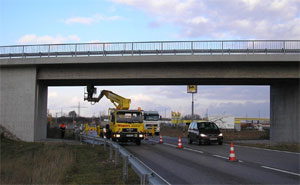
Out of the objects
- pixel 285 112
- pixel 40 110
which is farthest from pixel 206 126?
pixel 40 110

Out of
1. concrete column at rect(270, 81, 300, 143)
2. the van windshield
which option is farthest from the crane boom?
concrete column at rect(270, 81, 300, 143)

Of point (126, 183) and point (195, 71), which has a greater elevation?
point (195, 71)

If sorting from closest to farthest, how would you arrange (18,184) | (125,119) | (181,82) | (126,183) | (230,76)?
(126,183), (18,184), (125,119), (230,76), (181,82)

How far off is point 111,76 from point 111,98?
2065 millimetres

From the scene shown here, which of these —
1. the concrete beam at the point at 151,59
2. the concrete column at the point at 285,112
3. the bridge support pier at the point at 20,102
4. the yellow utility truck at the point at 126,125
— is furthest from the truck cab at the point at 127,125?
the concrete column at the point at 285,112

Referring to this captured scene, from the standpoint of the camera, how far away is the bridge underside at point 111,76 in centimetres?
2569

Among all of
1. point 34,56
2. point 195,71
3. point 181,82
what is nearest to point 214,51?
point 195,71

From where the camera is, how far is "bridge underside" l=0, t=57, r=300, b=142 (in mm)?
25688

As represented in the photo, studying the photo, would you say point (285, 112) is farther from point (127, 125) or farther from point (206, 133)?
point (127, 125)

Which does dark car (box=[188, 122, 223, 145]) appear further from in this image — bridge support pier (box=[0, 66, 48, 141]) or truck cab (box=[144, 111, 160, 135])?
truck cab (box=[144, 111, 160, 135])

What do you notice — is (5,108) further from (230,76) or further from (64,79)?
(230,76)

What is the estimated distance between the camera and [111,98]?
2770 centimetres

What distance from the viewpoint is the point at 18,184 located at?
10164 millimetres

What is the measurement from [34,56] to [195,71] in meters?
12.5
